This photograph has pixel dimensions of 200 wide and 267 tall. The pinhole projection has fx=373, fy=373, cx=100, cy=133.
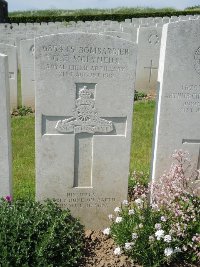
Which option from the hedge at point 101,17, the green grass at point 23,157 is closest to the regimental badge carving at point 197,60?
the green grass at point 23,157

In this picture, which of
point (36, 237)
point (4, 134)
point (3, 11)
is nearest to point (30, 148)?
point (4, 134)

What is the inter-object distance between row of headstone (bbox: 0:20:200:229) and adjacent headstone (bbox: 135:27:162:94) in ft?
21.7

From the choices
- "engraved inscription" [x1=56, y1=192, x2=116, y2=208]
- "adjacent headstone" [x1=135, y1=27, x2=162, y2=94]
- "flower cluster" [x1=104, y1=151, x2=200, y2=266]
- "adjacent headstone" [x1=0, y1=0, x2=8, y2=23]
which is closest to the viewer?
"flower cluster" [x1=104, y1=151, x2=200, y2=266]

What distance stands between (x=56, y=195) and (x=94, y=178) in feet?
1.57

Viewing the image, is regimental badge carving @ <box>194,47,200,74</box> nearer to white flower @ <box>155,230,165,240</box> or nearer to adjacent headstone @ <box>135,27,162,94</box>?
white flower @ <box>155,230,165,240</box>

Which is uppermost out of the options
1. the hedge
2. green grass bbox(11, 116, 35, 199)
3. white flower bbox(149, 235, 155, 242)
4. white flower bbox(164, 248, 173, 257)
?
the hedge

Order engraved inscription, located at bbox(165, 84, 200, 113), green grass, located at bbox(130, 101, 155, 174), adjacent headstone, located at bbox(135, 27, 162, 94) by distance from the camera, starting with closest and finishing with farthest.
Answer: engraved inscription, located at bbox(165, 84, 200, 113)
green grass, located at bbox(130, 101, 155, 174)
adjacent headstone, located at bbox(135, 27, 162, 94)

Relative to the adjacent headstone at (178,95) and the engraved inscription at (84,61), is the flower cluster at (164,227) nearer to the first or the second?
the adjacent headstone at (178,95)

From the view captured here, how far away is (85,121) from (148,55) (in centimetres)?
709

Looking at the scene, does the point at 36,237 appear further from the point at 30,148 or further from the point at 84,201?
the point at 30,148

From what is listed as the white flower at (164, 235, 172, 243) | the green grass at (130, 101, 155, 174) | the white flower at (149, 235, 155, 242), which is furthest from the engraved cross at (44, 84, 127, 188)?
the green grass at (130, 101, 155, 174)

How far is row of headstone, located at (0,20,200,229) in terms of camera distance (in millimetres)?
3783

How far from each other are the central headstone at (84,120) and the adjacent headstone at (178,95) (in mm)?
397

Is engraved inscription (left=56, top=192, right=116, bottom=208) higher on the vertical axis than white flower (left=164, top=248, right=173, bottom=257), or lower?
lower
